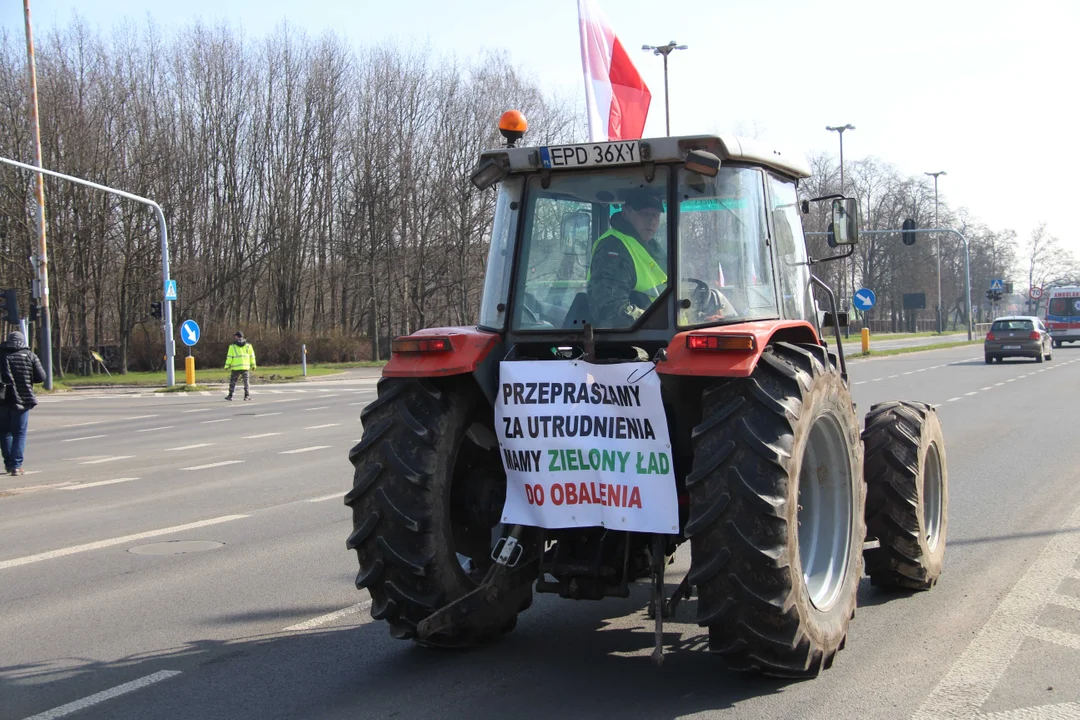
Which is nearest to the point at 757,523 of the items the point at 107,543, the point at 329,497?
the point at 107,543

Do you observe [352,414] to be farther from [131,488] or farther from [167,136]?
[167,136]

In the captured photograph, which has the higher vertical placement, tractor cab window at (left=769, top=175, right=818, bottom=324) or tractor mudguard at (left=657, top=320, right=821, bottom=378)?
tractor cab window at (left=769, top=175, right=818, bottom=324)

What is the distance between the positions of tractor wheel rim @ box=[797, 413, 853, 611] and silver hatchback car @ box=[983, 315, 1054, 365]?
3354 cm

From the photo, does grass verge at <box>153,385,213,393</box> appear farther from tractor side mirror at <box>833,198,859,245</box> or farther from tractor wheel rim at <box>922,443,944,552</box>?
tractor side mirror at <box>833,198,859,245</box>

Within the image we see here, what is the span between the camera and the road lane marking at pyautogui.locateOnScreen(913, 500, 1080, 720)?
430 centimetres

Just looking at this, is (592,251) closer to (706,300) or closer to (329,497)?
(706,300)

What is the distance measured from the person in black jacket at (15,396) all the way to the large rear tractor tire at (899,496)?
10.6 metres

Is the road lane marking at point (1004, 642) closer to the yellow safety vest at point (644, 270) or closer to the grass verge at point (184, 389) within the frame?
the yellow safety vest at point (644, 270)

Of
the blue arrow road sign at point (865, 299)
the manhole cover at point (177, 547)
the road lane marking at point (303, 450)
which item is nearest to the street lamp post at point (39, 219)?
the road lane marking at point (303, 450)

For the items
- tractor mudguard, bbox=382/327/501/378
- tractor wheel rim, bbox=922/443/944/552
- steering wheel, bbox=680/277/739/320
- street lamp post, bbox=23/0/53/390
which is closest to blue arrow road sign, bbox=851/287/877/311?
street lamp post, bbox=23/0/53/390

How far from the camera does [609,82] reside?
28.6 feet

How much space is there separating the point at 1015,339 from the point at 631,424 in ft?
114

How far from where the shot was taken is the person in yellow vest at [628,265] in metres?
4.93

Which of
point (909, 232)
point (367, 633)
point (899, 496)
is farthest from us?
point (909, 232)
